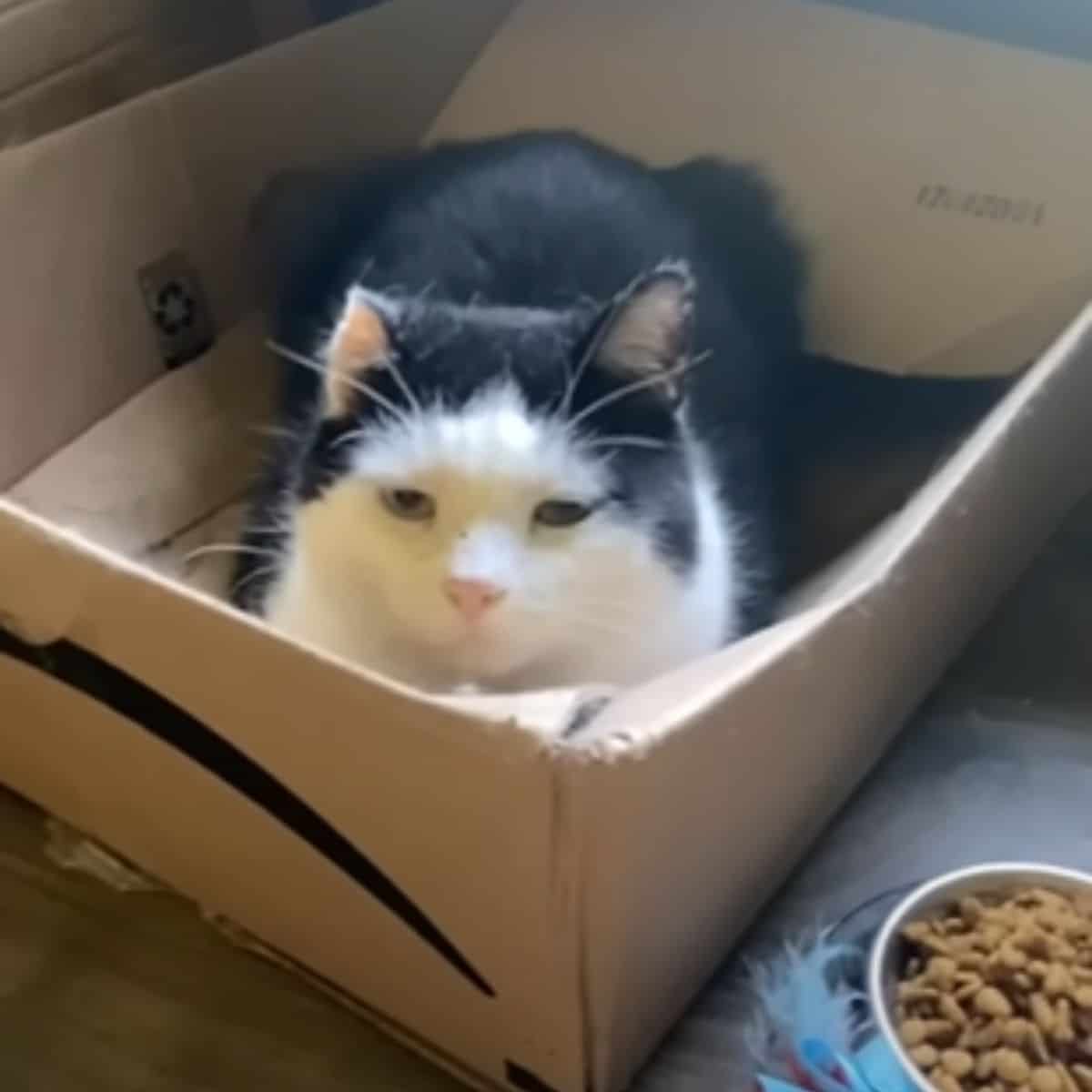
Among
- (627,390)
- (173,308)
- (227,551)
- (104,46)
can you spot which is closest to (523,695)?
(627,390)

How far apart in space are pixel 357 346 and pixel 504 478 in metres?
0.10

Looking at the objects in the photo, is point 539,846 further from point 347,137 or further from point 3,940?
point 347,137

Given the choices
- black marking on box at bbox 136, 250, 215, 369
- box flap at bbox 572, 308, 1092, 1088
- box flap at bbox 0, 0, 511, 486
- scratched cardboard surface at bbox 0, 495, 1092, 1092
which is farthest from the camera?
black marking on box at bbox 136, 250, 215, 369

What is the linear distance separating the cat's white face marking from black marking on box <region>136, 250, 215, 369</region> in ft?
1.38

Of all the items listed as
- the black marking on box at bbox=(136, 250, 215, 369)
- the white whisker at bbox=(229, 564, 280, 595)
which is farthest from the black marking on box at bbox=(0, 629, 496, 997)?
the black marking on box at bbox=(136, 250, 215, 369)

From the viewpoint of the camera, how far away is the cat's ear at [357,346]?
913 millimetres

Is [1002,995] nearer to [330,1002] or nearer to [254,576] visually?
[330,1002]

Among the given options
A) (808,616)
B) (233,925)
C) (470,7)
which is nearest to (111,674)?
(233,925)

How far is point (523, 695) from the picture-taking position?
81 cm

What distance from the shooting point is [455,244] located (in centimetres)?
117

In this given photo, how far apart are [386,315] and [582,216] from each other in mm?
295

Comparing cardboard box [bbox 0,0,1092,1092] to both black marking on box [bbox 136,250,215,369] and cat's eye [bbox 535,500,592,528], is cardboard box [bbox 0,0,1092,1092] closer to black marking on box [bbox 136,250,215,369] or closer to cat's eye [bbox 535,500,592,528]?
black marking on box [bbox 136,250,215,369]

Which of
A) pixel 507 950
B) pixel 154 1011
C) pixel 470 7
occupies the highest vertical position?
pixel 470 7

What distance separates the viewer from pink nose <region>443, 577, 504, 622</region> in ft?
2.88
